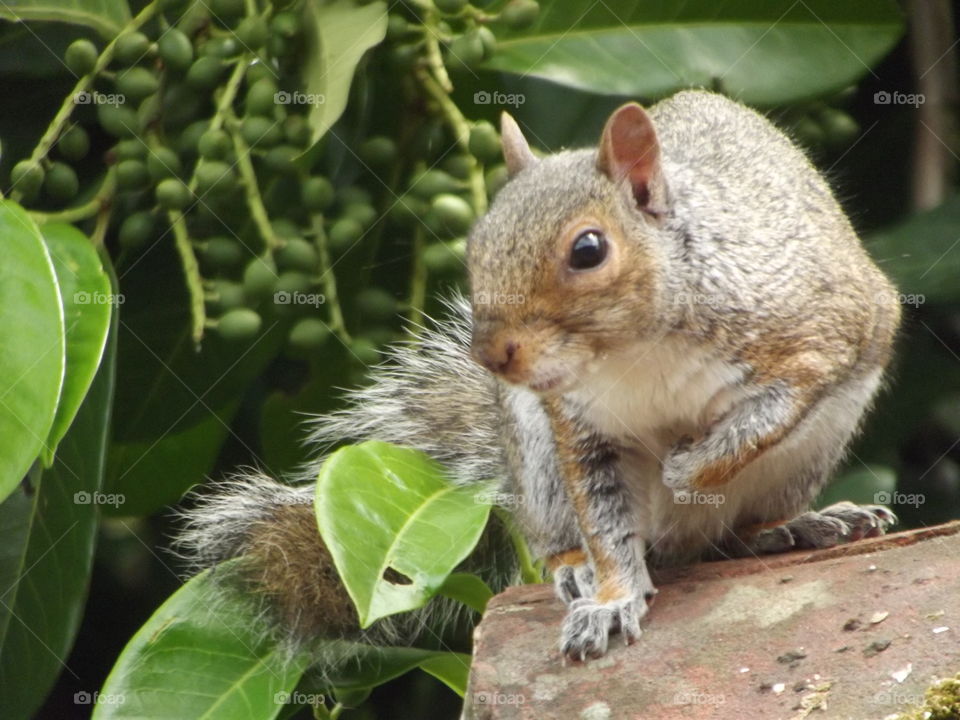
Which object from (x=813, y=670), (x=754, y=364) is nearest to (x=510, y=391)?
(x=754, y=364)

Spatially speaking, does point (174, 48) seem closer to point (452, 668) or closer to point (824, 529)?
point (452, 668)

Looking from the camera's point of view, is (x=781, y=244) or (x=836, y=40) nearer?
(x=781, y=244)

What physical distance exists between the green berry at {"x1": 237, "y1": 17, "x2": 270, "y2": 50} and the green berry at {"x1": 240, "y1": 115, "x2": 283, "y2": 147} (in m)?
0.10

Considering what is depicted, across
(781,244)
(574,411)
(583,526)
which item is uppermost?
(781,244)

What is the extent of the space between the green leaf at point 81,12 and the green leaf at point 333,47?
285 mm

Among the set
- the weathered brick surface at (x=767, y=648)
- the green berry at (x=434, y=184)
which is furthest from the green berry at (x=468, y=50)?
the weathered brick surface at (x=767, y=648)

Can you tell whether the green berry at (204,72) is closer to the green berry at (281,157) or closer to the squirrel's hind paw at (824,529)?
the green berry at (281,157)

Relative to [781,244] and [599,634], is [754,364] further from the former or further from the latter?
[599,634]

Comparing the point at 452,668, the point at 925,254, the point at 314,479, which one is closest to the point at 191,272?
the point at 314,479

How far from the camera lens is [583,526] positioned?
5.39 feet

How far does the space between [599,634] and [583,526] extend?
0.21 metres

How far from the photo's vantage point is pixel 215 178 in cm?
171

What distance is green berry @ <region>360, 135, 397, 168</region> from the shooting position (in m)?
1.86

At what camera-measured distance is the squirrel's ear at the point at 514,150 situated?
5.37 ft
